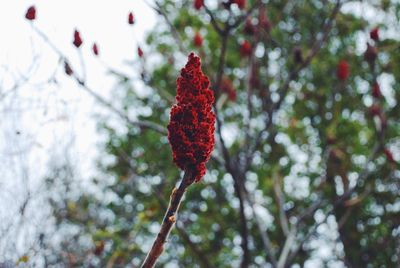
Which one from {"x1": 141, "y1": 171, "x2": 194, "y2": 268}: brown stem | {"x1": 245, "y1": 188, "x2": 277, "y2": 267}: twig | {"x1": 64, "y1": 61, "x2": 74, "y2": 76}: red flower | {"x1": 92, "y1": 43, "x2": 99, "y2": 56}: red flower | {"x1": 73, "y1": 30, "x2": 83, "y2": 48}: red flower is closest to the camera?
{"x1": 141, "y1": 171, "x2": 194, "y2": 268}: brown stem

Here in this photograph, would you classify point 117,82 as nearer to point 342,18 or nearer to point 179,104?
point 342,18

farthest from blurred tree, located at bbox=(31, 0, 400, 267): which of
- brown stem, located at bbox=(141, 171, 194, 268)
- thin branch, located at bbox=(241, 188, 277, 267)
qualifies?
brown stem, located at bbox=(141, 171, 194, 268)

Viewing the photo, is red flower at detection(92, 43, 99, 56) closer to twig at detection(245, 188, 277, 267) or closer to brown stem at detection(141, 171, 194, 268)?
twig at detection(245, 188, 277, 267)

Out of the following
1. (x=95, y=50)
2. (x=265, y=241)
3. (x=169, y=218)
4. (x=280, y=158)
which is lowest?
(x=169, y=218)

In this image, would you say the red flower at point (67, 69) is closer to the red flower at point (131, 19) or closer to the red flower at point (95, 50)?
the red flower at point (95, 50)

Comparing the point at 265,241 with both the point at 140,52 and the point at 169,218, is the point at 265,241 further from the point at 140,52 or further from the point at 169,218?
the point at 169,218

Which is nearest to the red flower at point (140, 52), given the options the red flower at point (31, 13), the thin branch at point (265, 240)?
the red flower at point (31, 13)

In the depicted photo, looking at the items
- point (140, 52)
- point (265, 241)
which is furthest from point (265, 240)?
point (140, 52)
